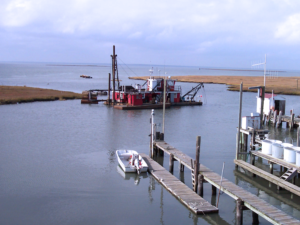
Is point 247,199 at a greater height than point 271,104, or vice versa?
point 271,104

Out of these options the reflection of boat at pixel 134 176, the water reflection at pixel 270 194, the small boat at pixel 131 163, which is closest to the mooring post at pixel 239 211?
the water reflection at pixel 270 194

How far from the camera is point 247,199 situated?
14648 millimetres

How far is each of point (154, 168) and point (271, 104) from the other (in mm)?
22144

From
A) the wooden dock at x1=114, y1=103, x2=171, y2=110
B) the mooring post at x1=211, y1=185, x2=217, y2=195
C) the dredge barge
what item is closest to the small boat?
the mooring post at x1=211, y1=185, x2=217, y2=195

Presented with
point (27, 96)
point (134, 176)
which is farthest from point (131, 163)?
point (27, 96)

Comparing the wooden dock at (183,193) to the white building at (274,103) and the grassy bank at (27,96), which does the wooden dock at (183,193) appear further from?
the grassy bank at (27,96)

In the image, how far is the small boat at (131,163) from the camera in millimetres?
20984

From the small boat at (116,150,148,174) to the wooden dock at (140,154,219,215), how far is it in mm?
550

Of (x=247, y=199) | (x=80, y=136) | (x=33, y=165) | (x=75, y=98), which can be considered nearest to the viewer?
(x=247, y=199)

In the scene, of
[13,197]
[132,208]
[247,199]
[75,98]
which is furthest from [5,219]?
[75,98]

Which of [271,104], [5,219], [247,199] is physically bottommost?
[5,219]

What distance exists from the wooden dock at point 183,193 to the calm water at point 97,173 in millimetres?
318

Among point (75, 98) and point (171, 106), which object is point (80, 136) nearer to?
point (171, 106)

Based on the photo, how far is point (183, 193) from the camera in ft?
56.1
